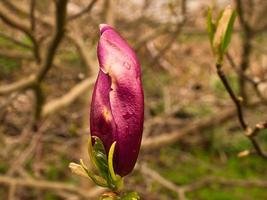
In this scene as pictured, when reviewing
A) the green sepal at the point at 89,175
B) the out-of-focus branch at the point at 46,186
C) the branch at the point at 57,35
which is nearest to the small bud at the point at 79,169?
the green sepal at the point at 89,175

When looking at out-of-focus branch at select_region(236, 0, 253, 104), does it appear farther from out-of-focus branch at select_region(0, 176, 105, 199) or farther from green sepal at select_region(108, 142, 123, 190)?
green sepal at select_region(108, 142, 123, 190)

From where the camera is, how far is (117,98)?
667mm

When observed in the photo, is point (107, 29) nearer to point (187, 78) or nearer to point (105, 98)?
point (105, 98)

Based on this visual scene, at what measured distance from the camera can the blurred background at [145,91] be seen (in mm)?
1962

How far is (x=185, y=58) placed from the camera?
4250mm

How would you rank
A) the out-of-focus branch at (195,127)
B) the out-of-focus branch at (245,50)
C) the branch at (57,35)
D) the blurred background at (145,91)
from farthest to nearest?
the out-of-focus branch at (195,127) < the out-of-focus branch at (245,50) < the blurred background at (145,91) < the branch at (57,35)

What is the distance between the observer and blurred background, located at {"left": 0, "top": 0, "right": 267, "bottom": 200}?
Result: 1.96m

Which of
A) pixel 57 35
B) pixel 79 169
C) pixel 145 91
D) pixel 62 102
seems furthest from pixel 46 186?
pixel 79 169

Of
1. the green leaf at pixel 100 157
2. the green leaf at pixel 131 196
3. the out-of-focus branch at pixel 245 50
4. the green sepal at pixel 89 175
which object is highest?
the green leaf at pixel 100 157

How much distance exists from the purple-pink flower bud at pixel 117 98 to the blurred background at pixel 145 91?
43 centimetres

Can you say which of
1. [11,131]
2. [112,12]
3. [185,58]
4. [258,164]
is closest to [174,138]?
[112,12]

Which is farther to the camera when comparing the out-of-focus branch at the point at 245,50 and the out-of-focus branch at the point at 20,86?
the out-of-focus branch at the point at 245,50

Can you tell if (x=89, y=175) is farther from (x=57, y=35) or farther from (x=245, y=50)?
(x=245, y=50)

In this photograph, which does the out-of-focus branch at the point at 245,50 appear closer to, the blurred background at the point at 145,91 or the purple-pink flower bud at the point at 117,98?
the blurred background at the point at 145,91
